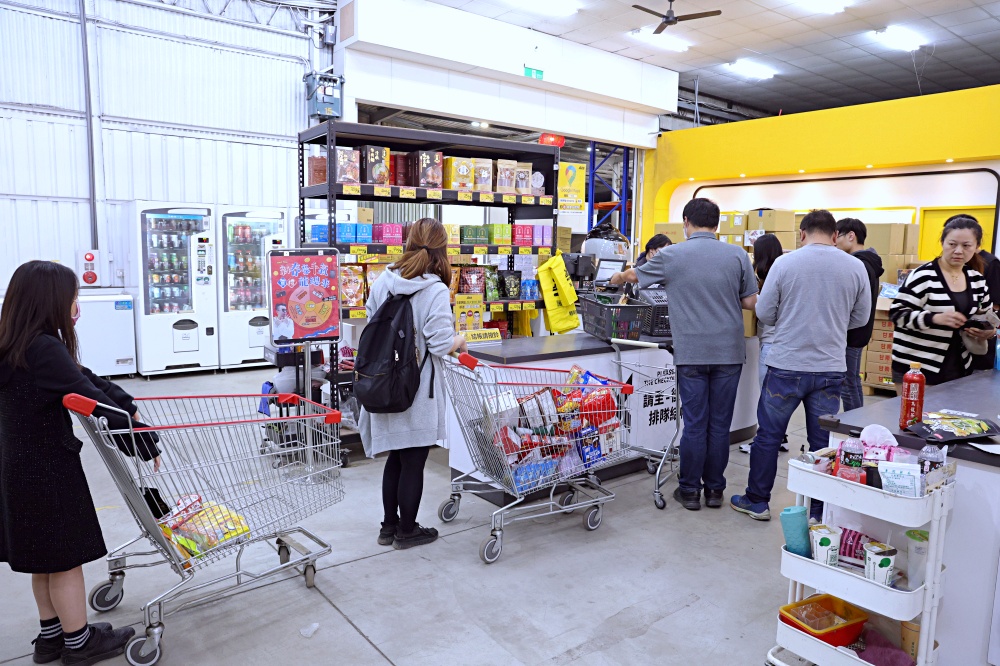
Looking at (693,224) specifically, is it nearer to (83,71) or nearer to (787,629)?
(787,629)

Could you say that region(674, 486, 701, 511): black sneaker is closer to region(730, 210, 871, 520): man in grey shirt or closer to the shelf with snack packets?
region(730, 210, 871, 520): man in grey shirt

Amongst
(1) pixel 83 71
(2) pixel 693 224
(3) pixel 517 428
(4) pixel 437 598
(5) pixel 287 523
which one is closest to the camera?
(5) pixel 287 523

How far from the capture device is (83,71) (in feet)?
26.1

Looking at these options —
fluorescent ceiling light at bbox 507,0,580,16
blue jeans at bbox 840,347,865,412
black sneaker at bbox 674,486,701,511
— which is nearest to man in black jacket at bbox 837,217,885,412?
A: blue jeans at bbox 840,347,865,412

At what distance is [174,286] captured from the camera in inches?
326

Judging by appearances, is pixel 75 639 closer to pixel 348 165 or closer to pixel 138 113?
pixel 348 165

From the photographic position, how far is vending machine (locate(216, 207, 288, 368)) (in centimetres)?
851

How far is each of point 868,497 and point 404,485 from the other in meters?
2.19

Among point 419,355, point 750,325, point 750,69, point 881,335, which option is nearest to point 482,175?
point 750,325

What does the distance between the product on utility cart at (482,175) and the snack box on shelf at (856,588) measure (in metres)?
3.91

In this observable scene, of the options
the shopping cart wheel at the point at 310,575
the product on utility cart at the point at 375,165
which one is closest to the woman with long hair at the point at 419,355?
the shopping cart wheel at the point at 310,575

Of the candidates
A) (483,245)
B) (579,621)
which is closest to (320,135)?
(483,245)

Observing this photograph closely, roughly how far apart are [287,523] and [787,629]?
1.97 m

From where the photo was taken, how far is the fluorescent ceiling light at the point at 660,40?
10.1 metres
